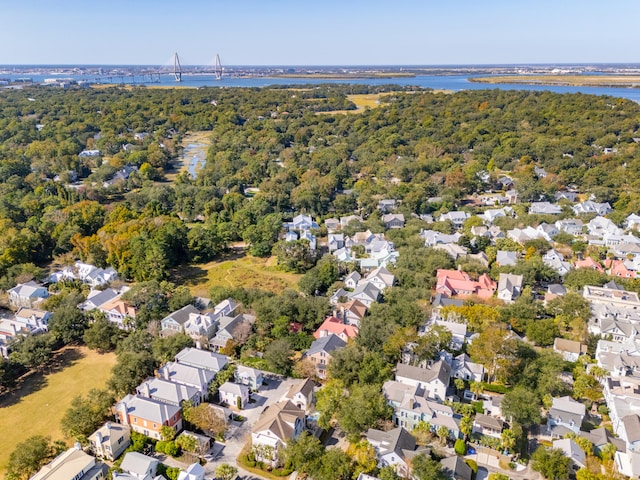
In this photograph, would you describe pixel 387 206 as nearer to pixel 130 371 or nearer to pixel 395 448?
pixel 130 371

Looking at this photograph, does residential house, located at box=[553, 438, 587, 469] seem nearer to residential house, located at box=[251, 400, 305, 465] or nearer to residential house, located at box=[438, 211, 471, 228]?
residential house, located at box=[251, 400, 305, 465]

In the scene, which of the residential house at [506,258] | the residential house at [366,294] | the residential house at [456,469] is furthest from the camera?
the residential house at [506,258]

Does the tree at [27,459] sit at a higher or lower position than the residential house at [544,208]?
lower

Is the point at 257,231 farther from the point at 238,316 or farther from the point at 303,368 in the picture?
the point at 303,368

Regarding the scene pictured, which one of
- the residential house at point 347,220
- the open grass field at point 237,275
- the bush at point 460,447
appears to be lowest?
the open grass field at point 237,275

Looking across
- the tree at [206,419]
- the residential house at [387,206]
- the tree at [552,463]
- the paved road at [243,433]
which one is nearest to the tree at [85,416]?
the paved road at [243,433]

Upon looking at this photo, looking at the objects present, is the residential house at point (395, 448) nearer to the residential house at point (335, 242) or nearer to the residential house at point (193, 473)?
the residential house at point (193, 473)

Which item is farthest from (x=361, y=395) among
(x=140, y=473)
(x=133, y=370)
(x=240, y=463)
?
(x=133, y=370)
